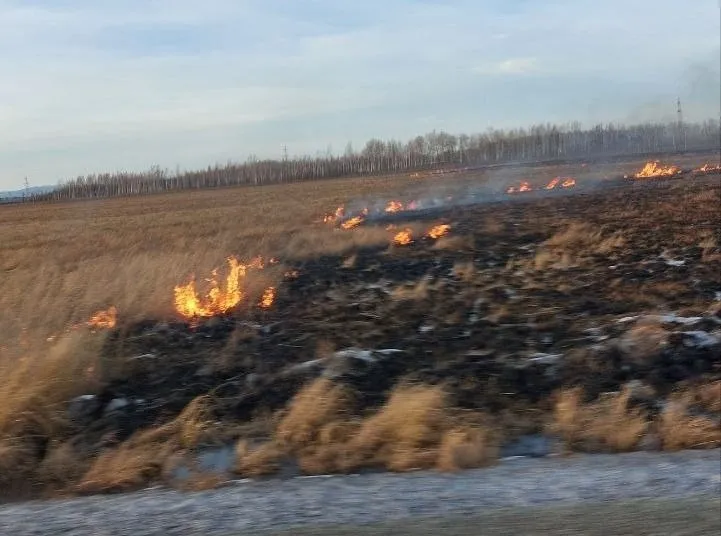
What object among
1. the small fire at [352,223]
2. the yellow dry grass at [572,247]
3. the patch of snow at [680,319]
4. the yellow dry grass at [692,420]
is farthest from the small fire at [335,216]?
the yellow dry grass at [692,420]

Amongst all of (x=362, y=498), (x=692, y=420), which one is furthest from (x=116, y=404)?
(x=692, y=420)

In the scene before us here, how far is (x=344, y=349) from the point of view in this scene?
11.1 meters

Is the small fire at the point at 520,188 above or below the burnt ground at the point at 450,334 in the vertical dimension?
above

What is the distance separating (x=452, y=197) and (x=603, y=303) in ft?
109

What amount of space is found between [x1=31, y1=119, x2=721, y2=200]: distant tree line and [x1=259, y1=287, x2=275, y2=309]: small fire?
28.6 metres

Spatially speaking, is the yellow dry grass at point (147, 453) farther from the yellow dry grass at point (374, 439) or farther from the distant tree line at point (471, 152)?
the distant tree line at point (471, 152)

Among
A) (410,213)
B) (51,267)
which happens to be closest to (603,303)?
(51,267)

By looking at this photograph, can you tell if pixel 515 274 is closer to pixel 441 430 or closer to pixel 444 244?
pixel 444 244

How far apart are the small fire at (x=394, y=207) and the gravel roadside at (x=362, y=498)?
1250 inches

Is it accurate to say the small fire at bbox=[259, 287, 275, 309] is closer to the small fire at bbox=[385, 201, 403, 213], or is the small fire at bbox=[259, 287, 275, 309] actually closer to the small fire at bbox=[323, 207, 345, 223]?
the small fire at bbox=[323, 207, 345, 223]

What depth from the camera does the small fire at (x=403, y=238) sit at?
23.2 m

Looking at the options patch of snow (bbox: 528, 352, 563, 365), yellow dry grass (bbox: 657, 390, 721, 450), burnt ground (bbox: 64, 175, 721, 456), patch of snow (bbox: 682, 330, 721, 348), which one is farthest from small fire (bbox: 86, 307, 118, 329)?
patch of snow (bbox: 682, 330, 721, 348)

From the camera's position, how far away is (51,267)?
584 inches

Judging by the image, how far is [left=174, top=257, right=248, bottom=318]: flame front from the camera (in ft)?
44.5
